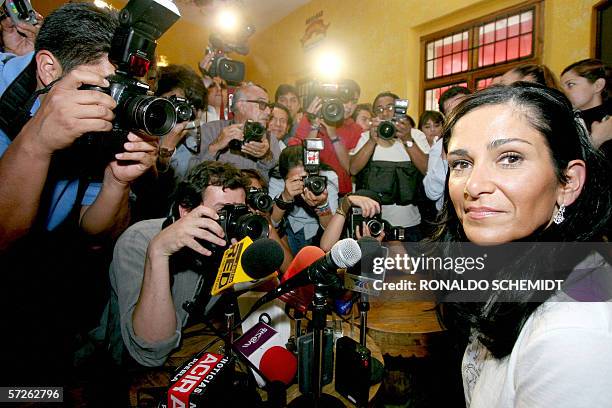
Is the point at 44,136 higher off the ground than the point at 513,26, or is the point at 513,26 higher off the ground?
the point at 513,26

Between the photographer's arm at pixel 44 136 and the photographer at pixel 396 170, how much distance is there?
2517mm

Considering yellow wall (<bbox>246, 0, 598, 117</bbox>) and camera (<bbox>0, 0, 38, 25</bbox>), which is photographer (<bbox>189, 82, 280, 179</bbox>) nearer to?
camera (<bbox>0, 0, 38, 25</bbox>)

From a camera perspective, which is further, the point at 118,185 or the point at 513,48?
the point at 513,48

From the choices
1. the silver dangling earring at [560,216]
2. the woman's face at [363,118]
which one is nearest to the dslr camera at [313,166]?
the silver dangling earring at [560,216]

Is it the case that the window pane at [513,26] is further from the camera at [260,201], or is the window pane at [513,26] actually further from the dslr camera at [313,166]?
the camera at [260,201]

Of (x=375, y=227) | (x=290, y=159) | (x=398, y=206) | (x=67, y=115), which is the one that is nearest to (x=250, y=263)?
(x=67, y=115)

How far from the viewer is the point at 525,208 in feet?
3.01

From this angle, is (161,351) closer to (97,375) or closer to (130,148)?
(97,375)

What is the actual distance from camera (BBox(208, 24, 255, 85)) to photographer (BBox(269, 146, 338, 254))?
1.06 metres

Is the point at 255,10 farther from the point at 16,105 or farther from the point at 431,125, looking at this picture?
the point at 16,105

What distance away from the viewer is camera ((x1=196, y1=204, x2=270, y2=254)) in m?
1.20

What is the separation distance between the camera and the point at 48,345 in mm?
1433

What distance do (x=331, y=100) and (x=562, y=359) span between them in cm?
280

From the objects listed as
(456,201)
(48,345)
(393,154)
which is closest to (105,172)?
(48,345)
